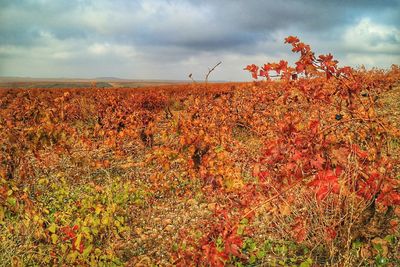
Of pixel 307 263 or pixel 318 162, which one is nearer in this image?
pixel 318 162

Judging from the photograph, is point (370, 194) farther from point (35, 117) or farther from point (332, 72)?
point (35, 117)

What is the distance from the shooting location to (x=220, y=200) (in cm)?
572

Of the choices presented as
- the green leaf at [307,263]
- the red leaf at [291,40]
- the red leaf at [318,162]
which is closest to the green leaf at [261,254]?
the green leaf at [307,263]

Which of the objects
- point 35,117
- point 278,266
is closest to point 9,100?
point 35,117

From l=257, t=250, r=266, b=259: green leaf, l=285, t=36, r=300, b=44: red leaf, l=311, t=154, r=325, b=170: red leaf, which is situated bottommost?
l=257, t=250, r=266, b=259: green leaf

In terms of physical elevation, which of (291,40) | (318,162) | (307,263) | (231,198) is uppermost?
(291,40)

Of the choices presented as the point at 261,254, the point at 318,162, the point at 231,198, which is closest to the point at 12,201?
the point at 231,198

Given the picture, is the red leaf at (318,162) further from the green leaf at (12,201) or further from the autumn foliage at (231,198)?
the green leaf at (12,201)

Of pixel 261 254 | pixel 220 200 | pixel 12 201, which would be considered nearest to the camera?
pixel 261 254

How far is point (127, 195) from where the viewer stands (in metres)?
5.68

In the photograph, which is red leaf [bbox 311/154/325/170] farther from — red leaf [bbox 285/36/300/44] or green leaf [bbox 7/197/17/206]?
green leaf [bbox 7/197/17/206]

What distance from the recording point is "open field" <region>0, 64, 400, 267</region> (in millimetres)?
3066

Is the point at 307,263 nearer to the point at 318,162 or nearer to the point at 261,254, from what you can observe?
the point at 261,254

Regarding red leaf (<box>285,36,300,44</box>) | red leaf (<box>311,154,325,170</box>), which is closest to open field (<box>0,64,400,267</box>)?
red leaf (<box>311,154,325,170</box>)
